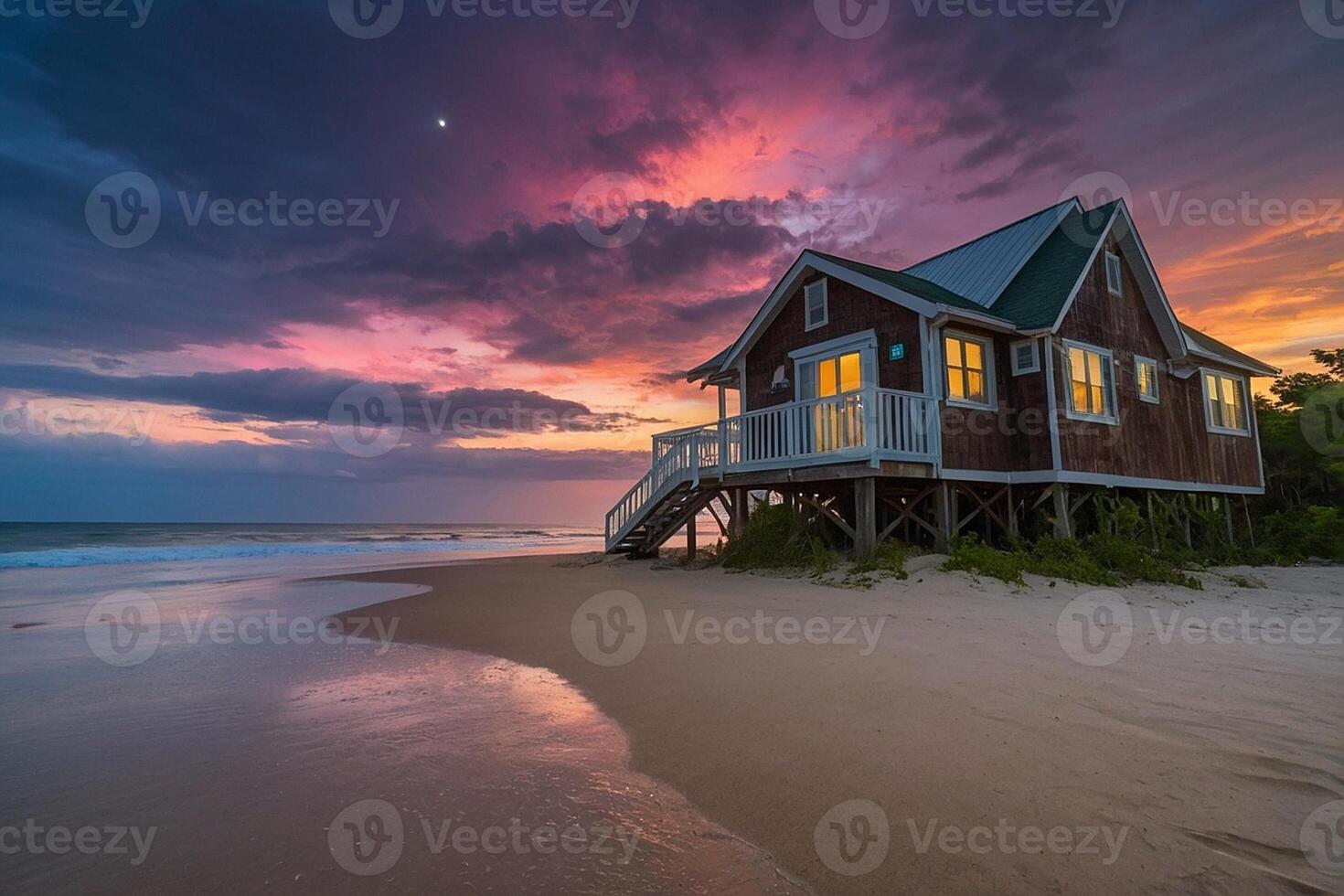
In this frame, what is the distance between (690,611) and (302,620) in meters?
6.01

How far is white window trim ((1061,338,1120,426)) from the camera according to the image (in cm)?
1335

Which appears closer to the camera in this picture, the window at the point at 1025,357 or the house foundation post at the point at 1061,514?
the house foundation post at the point at 1061,514

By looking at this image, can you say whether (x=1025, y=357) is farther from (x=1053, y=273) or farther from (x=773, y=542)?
(x=773, y=542)

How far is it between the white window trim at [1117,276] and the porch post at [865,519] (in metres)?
8.63

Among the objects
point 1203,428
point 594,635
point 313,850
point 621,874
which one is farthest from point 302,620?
point 1203,428

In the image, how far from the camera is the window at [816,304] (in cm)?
1530

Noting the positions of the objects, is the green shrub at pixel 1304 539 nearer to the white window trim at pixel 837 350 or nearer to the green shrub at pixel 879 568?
the white window trim at pixel 837 350

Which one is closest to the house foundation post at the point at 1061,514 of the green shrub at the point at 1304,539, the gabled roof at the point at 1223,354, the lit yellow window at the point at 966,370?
the lit yellow window at the point at 966,370

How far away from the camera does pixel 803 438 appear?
1341cm

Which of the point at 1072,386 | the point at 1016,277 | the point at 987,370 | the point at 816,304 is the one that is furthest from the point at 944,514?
the point at 1016,277

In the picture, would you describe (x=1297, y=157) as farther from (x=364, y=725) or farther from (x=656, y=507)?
(x=364, y=725)

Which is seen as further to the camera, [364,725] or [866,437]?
[866,437]

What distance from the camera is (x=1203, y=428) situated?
17.6m

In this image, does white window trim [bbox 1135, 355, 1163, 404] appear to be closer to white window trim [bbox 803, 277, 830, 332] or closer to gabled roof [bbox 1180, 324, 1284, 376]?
gabled roof [bbox 1180, 324, 1284, 376]
